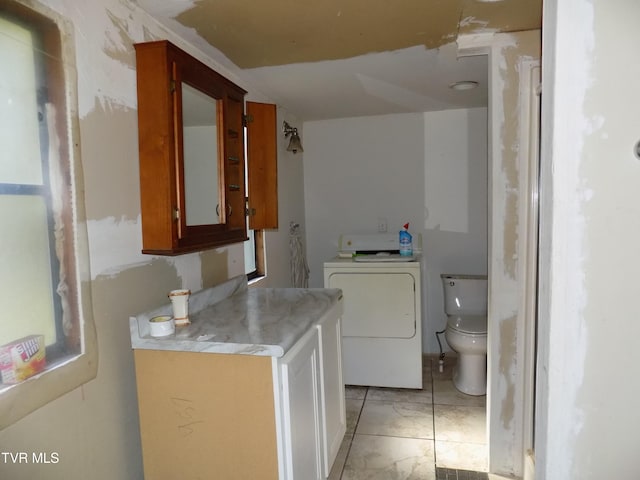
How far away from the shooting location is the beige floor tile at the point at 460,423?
2344 mm

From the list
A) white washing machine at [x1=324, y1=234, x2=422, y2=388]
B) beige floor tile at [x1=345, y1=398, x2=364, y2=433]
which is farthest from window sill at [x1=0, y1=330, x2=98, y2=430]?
white washing machine at [x1=324, y1=234, x2=422, y2=388]

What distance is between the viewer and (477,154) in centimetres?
334

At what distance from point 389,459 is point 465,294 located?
1.45 m

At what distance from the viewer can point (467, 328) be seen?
2.86 metres

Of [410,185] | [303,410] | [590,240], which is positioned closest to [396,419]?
[303,410]

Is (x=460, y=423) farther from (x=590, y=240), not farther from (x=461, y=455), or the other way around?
(x=590, y=240)

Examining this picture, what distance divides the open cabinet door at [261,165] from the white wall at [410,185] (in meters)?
1.49

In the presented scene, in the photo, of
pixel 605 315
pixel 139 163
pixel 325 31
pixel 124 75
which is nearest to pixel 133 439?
pixel 139 163

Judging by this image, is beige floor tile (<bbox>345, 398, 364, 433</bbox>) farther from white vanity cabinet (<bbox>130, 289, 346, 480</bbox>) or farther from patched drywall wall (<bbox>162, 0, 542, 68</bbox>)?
patched drywall wall (<bbox>162, 0, 542, 68</bbox>)

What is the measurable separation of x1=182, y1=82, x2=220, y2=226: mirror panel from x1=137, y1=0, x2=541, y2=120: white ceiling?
0.31m

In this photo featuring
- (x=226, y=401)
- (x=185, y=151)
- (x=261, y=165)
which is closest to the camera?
(x=226, y=401)

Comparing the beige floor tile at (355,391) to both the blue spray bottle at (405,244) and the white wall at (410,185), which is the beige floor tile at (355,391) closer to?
the white wall at (410,185)

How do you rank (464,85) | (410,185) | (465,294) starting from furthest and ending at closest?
(410,185)
(465,294)
(464,85)

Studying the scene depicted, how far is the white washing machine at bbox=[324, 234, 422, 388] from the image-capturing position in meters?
2.88
